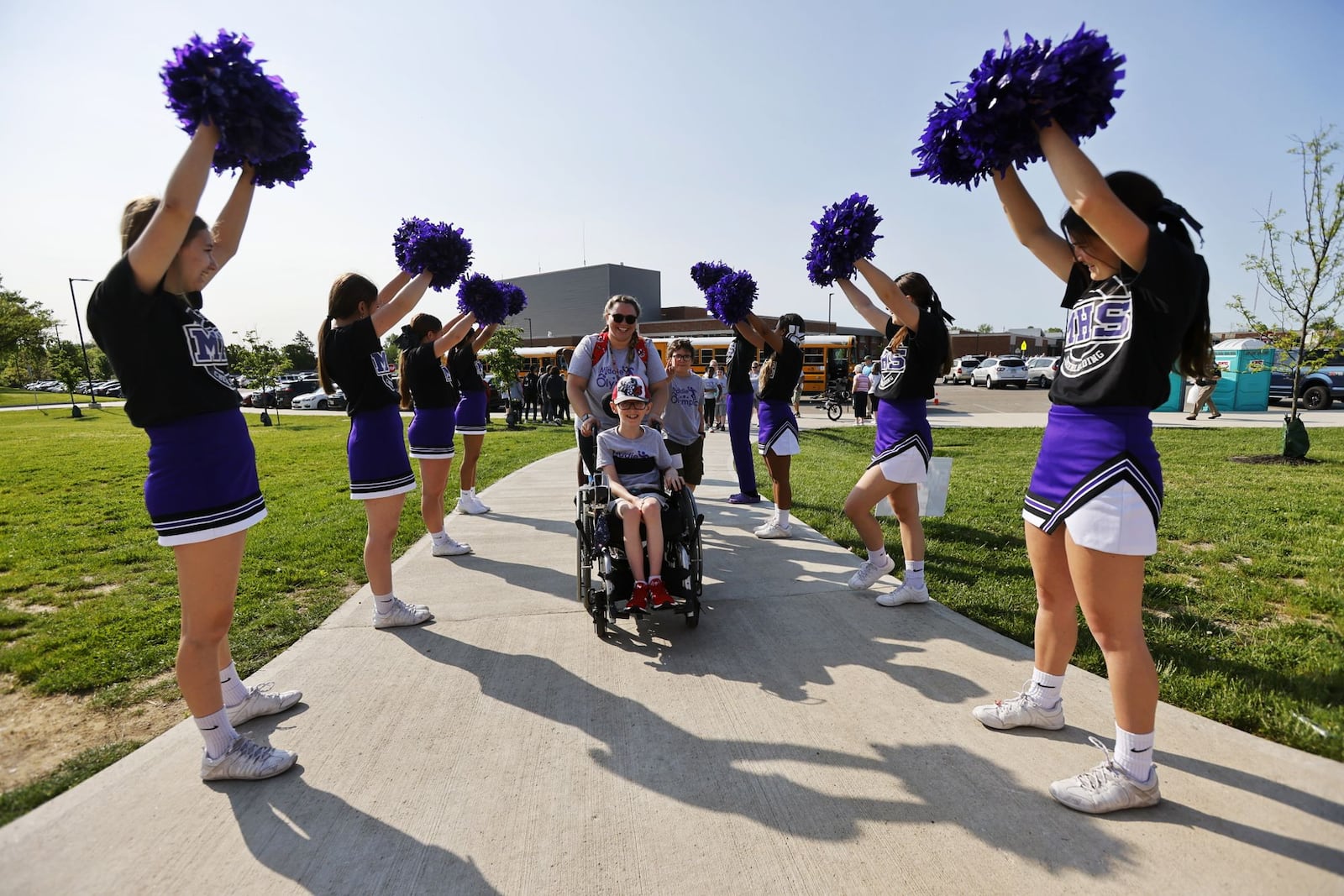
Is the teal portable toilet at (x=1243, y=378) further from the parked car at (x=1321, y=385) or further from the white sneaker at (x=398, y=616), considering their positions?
the white sneaker at (x=398, y=616)

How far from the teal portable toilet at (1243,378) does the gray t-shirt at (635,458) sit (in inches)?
844

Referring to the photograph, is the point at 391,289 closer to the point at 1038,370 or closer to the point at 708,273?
the point at 708,273

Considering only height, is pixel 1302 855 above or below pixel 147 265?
below

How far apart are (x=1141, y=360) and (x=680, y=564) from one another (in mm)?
2438

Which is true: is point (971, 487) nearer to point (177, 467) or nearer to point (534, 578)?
point (534, 578)

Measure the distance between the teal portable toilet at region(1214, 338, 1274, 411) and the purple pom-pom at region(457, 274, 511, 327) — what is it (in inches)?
859

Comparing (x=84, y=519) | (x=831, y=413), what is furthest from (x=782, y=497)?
(x=831, y=413)

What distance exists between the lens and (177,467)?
225cm

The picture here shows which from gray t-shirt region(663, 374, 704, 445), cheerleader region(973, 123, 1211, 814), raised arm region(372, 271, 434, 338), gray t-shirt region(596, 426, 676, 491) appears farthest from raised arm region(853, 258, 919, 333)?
gray t-shirt region(663, 374, 704, 445)

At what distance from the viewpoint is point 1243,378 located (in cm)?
1870

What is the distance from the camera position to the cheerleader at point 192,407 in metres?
2.04

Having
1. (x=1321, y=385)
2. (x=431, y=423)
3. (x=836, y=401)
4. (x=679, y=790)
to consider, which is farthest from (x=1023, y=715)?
A: (x=1321, y=385)

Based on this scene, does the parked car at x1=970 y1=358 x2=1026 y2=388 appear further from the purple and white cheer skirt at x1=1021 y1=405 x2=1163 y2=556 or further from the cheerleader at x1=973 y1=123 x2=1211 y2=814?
the purple and white cheer skirt at x1=1021 y1=405 x2=1163 y2=556

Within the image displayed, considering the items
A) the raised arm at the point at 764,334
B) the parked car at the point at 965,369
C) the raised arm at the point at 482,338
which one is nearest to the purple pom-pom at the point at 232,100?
the raised arm at the point at 482,338
